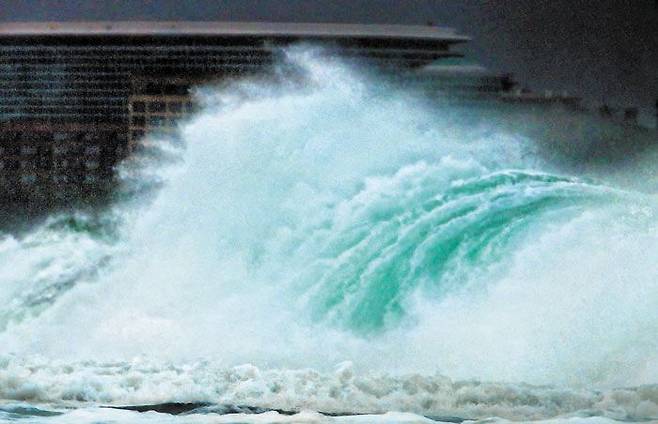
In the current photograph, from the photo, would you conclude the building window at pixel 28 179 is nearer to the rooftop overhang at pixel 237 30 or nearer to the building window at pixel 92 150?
the building window at pixel 92 150

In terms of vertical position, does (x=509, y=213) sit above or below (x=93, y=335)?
above

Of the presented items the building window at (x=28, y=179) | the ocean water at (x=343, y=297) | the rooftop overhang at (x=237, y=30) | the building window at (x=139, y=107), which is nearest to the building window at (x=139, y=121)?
the building window at (x=139, y=107)

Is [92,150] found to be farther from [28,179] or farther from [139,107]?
[28,179]

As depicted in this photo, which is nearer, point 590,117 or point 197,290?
point 197,290

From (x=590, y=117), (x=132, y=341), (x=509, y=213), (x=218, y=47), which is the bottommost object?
(x=132, y=341)

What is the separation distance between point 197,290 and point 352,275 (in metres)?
1.18

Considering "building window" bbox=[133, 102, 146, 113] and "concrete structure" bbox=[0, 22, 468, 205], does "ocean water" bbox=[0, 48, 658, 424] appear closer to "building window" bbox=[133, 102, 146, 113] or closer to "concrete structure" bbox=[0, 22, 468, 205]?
"concrete structure" bbox=[0, 22, 468, 205]

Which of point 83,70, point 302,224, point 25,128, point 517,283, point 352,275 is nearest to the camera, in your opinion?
point 517,283

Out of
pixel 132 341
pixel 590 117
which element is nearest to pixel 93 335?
pixel 132 341

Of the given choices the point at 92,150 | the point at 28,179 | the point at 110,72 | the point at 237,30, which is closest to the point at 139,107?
the point at 92,150

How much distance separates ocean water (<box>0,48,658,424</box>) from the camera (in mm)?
7941

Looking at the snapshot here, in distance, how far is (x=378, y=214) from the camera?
10211 mm

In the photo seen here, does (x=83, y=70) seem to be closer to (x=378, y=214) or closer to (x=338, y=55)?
(x=338, y=55)

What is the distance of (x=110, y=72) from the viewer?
5209 cm
